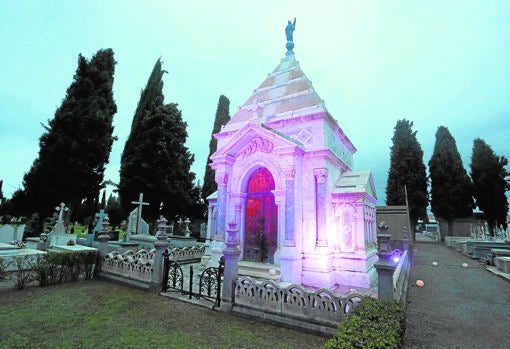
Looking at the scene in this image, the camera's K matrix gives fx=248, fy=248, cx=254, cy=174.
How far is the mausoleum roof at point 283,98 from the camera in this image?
455 inches

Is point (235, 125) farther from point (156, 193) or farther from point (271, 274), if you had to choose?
point (156, 193)

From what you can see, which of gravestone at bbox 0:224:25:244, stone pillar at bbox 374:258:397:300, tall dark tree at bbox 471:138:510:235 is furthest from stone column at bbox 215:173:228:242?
tall dark tree at bbox 471:138:510:235

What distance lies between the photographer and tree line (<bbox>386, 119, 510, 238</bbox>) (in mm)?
31562

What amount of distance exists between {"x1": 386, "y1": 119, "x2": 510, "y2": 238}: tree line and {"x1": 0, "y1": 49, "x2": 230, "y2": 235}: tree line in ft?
86.7

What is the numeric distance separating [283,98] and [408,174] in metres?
29.5

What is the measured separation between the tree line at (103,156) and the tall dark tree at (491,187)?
1353 inches

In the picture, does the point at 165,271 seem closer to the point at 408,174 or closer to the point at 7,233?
the point at 7,233

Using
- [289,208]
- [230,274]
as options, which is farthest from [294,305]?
[289,208]

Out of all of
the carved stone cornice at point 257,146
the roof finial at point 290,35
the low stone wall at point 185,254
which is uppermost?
the roof finial at point 290,35

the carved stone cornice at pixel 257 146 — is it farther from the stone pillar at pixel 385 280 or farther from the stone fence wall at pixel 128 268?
the stone pillar at pixel 385 280

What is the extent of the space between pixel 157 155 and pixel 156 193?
3.76 m

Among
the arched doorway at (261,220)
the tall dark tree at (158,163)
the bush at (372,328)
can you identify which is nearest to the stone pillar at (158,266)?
the arched doorway at (261,220)

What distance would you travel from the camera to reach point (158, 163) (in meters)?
24.7

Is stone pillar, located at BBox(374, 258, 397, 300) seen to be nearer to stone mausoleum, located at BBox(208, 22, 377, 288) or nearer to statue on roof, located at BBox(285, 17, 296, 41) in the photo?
stone mausoleum, located at BBox(208, 22, 377, 288)
